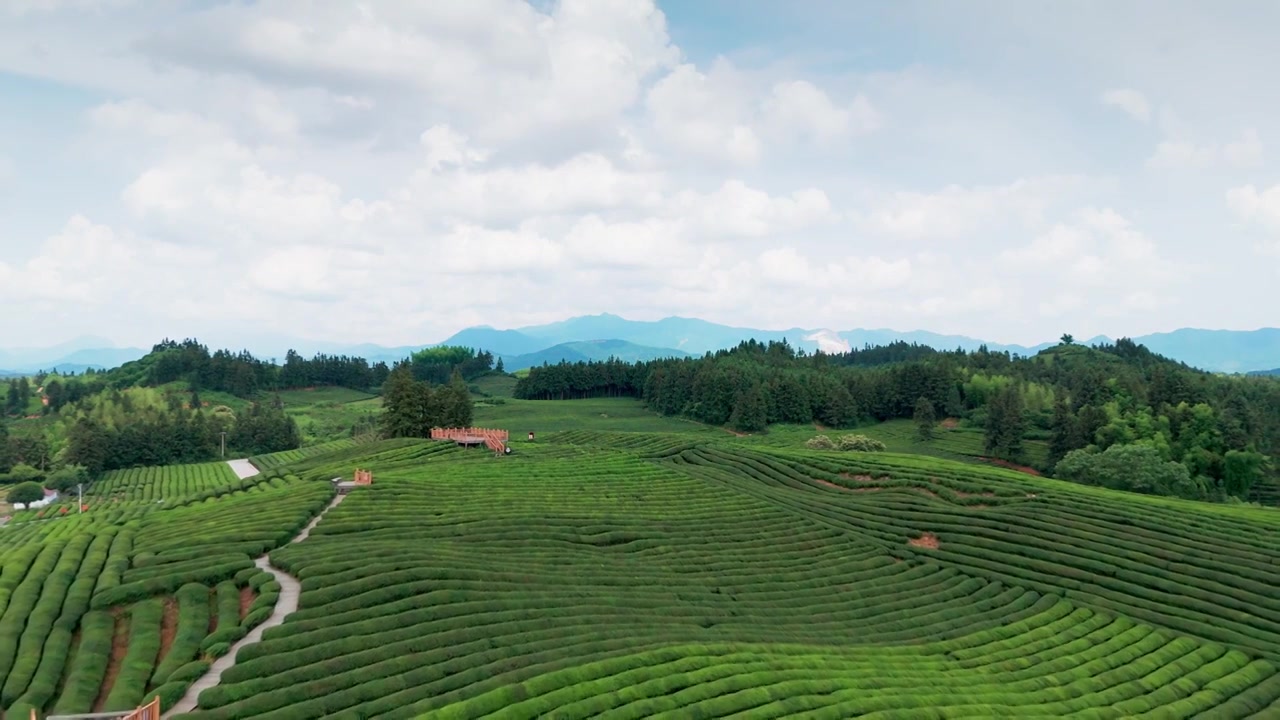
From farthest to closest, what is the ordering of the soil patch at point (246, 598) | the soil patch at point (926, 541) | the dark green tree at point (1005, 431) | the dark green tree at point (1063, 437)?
the dark green tree at point (1005, 431) → the dark green tree at point (1063, 437) → the soil patch at point (926, 541) → the soil patch at point (246, 598)

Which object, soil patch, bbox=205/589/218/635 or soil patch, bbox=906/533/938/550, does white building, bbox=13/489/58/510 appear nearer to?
soil patch, bbox=205/589/218/635

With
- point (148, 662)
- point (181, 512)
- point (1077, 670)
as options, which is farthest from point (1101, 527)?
point (181, 512)

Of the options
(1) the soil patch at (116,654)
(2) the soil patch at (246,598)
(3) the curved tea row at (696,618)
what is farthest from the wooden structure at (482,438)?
(1) the soil patch at (116,654)

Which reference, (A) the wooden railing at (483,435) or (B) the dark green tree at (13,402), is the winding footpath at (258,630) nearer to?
(A) the wooden railing at (483,435)

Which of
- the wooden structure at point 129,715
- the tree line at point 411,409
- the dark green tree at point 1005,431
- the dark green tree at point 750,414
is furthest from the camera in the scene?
the dark green tree at point 750,414

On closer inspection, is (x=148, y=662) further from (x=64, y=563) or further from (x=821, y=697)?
(x=821, y=697)

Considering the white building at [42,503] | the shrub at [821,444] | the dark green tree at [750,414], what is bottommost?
the white building at [42,503]

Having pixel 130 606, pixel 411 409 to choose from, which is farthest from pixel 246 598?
pixel 411 409
